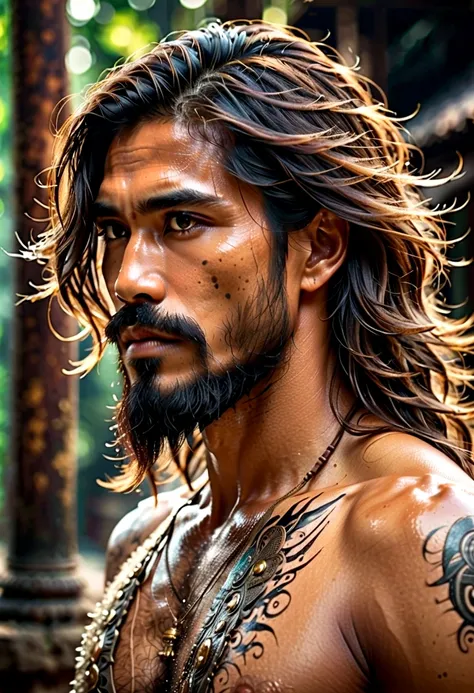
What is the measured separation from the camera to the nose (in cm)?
249

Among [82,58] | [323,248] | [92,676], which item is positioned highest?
[82,58]

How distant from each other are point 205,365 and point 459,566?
0.79 meters

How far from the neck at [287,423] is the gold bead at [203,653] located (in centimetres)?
42

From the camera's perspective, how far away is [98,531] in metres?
12.5

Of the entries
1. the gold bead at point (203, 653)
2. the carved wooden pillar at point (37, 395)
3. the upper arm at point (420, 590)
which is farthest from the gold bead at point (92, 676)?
the carved wooden pillar at point (37, 395)

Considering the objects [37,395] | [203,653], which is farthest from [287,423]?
[37,395]

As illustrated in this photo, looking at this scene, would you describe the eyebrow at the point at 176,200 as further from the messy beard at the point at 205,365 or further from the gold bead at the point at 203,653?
the gold bead at the point at 203,653

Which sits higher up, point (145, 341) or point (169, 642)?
point (145, 341)

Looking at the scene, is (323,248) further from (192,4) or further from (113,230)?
(192,4)

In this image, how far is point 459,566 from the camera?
1.96 metres

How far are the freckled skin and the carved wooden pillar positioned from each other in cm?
134

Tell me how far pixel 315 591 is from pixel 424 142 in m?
3.49

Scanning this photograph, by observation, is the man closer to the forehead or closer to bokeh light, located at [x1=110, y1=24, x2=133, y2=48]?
the forehead

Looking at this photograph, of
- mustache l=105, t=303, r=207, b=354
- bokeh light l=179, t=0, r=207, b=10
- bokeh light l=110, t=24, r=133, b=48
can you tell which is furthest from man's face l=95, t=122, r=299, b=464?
bokeh light l=110, t=24, r=133, b=48
